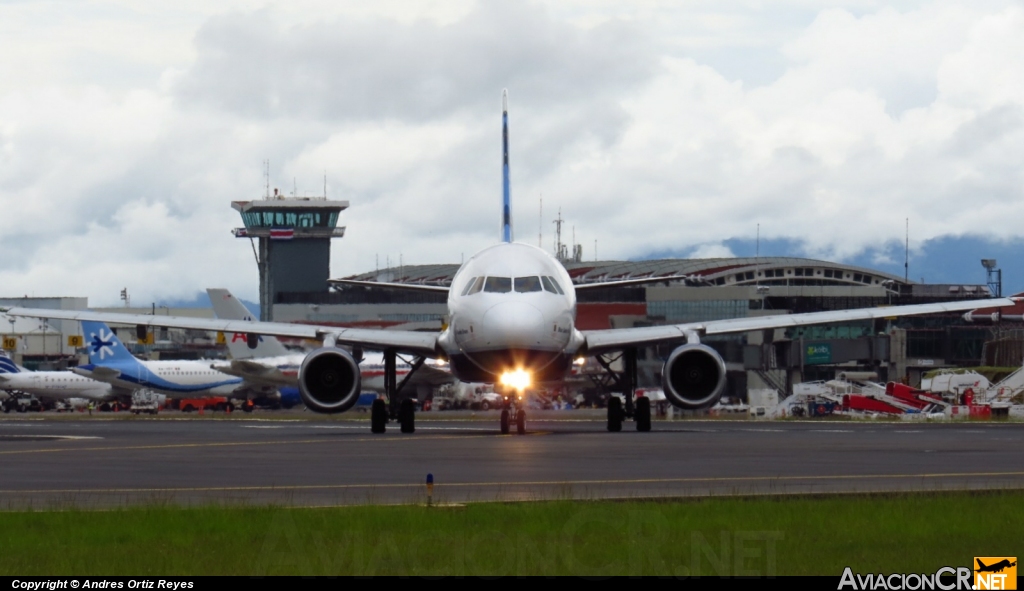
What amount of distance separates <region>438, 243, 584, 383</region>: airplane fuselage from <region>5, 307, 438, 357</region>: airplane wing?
267 centimetres

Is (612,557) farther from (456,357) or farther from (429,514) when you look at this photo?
(456,357)

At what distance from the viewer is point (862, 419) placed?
62.6m

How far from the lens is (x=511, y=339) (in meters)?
38.0

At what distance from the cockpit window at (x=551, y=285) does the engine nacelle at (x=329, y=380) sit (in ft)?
18.9

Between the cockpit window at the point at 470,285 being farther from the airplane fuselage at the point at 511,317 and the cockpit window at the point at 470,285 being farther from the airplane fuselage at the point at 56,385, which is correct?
the airplane fuselage at the point at 56,385

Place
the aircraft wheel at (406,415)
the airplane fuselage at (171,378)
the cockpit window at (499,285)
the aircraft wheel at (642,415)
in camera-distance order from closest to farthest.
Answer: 1. the cockpit window at (499,285)
2. the aircraft wheel at (406,415)
3. the aircraft wheel at (642,415)
4. the airplane fuselage at (171,378)

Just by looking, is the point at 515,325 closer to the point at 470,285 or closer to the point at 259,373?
the point at 470,285

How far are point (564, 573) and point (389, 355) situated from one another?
32.6m

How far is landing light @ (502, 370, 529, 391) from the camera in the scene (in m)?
39.4

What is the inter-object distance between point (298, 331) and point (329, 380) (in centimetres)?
426

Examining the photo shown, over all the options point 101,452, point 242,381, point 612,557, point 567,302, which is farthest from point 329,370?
point 242,381

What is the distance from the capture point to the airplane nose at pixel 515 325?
37938 millimetres

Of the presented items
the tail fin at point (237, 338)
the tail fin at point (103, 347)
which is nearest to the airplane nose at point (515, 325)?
the tail fin at point (237, 338)

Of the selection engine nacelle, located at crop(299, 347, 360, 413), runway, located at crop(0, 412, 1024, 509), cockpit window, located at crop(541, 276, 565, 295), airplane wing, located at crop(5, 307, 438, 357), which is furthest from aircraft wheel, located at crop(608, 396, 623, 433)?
engine nacelle, located at crop(299, 347, 360, 413)
